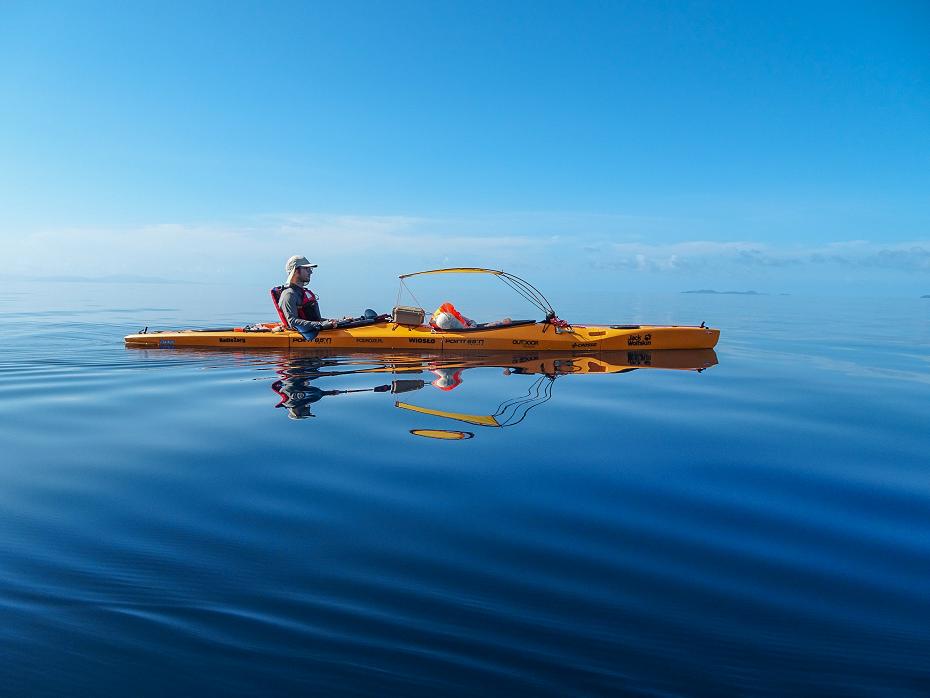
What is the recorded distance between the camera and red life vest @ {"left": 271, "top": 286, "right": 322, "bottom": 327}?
721 inches

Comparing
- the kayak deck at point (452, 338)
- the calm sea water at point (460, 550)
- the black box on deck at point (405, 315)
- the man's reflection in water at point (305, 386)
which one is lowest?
the calm sea water at point (460, 550)

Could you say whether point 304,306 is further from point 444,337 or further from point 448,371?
point 448,371

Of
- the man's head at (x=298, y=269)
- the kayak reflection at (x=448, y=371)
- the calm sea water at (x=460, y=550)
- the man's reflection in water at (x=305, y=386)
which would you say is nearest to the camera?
the calm sea water at (x=460, y=550)

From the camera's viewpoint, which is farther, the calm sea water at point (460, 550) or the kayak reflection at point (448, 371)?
the kayak reflection at point (448, 371)

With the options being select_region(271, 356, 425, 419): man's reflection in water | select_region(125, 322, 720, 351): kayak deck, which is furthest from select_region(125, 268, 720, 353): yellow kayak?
select_region(271, 356, 425, 419): man's reflection in water

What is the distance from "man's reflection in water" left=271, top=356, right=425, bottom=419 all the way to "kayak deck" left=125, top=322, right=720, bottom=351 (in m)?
1.83

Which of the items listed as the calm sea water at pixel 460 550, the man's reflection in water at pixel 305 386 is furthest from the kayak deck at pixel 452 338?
the calm sea water at pixel 460 550

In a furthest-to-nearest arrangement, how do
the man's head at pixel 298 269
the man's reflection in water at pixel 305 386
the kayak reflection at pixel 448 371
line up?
the man's head at pixel 298 269 < the man's reflection in water at pixel 305 386 < the kayak reflection at pixel 448 371

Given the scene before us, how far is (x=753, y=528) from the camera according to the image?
5.16 metres

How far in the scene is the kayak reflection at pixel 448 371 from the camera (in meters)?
9.92

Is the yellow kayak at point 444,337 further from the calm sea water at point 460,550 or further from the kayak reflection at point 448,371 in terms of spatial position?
the calm sea water at point 460,550

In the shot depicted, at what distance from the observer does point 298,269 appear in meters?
17.9

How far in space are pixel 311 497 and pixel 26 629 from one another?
263 cm

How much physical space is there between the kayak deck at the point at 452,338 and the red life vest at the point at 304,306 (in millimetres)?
595
